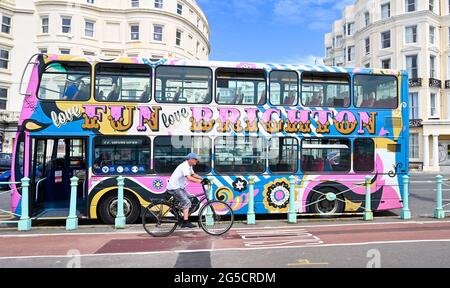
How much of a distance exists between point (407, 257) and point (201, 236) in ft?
13.0

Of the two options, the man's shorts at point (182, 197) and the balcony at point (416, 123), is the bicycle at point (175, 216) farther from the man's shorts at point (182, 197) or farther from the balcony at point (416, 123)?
the balcony at point (416, 123)

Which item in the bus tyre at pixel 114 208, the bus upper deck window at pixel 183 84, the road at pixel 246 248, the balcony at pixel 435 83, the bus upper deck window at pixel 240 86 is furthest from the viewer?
the balcony at pixel 435 83

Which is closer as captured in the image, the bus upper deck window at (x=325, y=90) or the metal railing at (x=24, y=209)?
the metal railing at (x=24, y=209)

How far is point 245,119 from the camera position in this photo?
373 inches

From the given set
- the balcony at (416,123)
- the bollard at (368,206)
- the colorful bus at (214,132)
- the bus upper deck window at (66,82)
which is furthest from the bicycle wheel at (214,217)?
the balcony at (416,123)

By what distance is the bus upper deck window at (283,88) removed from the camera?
966 centimetres

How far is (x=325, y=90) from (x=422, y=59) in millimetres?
28512

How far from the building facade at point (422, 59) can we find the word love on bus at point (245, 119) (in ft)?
87.9

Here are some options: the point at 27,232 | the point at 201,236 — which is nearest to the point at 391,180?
the point at 201,236

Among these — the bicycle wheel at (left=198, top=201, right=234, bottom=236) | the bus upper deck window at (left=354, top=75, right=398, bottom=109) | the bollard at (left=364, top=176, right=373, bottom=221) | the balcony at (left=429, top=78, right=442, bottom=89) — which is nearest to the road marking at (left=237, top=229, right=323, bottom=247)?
the bicycle wheel at (left=198, top=201, right=234, bottom=236)

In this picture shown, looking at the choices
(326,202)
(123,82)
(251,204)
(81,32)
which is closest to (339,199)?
(326,202)

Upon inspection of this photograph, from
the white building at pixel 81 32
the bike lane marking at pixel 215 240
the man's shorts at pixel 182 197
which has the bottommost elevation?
the bike lane marking at pixel 215 240
